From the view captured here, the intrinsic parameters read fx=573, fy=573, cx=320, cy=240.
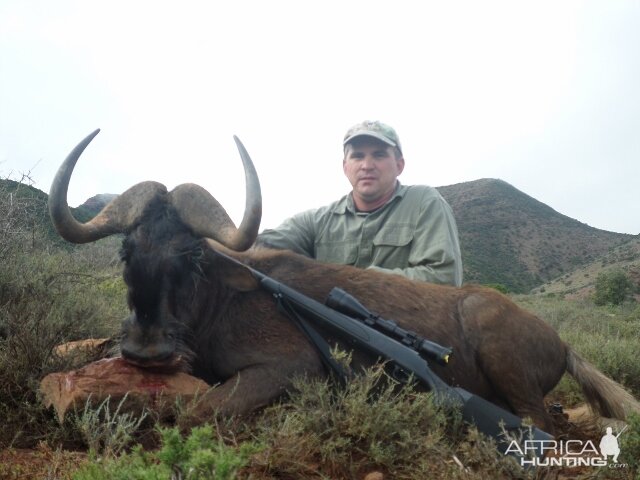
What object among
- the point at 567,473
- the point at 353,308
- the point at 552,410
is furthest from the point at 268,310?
the point at 552,410

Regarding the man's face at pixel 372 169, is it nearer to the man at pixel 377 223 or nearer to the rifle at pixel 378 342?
the man at pixel 377 223

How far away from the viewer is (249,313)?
171 inches

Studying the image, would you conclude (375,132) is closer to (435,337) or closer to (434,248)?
(434,248)

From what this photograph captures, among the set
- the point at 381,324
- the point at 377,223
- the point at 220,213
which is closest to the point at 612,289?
the point at 377,223

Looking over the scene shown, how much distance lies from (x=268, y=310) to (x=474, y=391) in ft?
5.71

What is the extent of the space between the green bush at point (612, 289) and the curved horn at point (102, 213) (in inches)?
980

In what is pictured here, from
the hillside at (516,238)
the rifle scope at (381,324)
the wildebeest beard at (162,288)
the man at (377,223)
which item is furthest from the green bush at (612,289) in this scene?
the wildebeest beard at (162,288)

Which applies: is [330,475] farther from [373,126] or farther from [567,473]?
[373,126]

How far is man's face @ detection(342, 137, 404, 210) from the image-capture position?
6.59m

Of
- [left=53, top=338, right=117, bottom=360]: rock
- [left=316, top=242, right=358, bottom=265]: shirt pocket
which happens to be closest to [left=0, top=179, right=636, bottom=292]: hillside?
[left=316, top=242, right=358, bottom=265]: shirt pocket

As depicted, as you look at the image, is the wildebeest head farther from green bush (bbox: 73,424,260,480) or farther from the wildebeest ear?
green bush (bbox: 73,424,260,480)

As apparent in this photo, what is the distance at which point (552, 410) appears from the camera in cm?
515

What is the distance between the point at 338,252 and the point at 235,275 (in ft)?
7.76

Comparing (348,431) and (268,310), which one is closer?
(348,431)
